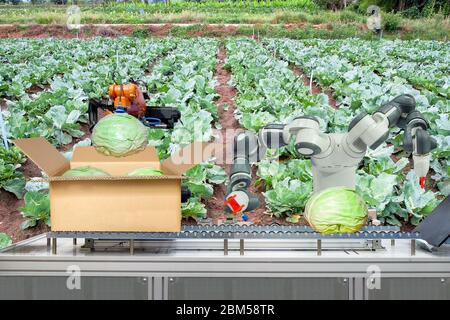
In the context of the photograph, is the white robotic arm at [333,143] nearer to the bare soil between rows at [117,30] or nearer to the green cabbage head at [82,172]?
the green cabbage head at [82,172]

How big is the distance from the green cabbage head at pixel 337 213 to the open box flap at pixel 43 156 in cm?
118

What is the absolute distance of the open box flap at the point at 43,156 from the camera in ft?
9.20

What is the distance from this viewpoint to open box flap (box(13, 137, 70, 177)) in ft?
9.20

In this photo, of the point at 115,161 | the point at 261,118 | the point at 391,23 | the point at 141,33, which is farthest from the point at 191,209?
the point at 391,23

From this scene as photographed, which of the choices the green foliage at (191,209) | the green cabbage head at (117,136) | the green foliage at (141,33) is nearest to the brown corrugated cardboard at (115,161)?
the green cabbage head at (117,136)

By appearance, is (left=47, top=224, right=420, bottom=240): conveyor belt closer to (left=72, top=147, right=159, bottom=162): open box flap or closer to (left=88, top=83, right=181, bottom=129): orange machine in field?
(left=72, top=147, right=159, bottom=162): open box flap

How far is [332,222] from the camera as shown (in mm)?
2904

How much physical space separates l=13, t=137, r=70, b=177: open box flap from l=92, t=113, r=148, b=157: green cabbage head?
0.19 meters

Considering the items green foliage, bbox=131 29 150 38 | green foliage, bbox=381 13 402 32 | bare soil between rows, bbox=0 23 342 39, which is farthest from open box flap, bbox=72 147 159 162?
green foliage, bbox=381 13 402 32

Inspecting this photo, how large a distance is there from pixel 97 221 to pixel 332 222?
101cm

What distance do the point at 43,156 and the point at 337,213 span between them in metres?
1.32

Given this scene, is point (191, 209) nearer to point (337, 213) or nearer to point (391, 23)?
point (337, 213)

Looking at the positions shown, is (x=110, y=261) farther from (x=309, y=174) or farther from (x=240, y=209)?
(x=309, y=174)
